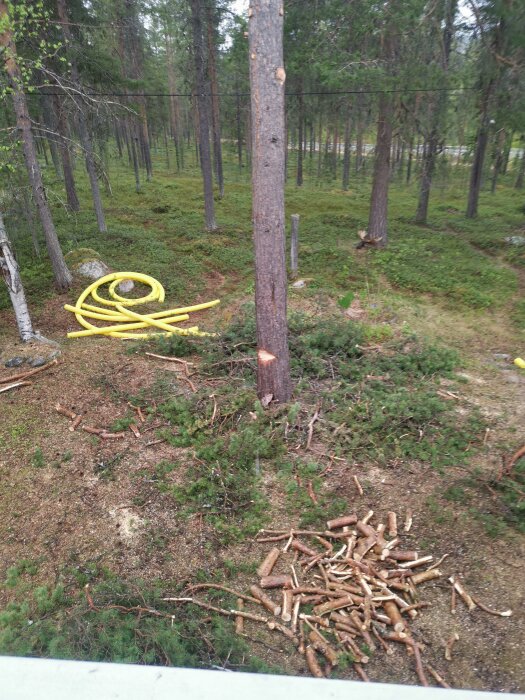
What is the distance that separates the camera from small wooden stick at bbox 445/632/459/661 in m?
3.27

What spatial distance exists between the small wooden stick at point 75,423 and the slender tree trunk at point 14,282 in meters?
A: 2.64

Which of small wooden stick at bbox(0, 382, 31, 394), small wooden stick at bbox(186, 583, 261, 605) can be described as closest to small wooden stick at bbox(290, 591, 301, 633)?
small wooden stick at bbox(186, 583, 261, 605)

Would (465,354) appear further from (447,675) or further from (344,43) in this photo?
(344,43)

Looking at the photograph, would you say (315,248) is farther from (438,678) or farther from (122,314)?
(438,678)

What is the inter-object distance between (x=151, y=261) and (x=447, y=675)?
11688 millimetres

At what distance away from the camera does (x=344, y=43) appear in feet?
37.6

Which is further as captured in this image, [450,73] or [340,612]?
[450,73]

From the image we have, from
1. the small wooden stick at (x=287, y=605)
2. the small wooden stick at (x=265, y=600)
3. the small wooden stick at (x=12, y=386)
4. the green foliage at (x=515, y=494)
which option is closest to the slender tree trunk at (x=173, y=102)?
the small wooden stick at (x=12, y=386)

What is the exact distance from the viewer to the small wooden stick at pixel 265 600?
3.62 m

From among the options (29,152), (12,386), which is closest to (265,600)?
(12,386)

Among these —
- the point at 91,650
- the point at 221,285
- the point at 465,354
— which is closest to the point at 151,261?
the point at 221,285

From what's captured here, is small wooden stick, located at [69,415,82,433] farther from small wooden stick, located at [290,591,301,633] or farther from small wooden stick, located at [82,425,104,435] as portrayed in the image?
small wooden stick, located at [290,591,301,633]

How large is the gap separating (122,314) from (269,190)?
18.0 feet

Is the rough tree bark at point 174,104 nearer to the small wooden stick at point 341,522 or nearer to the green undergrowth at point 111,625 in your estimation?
the small wooden stick at point 341,522
